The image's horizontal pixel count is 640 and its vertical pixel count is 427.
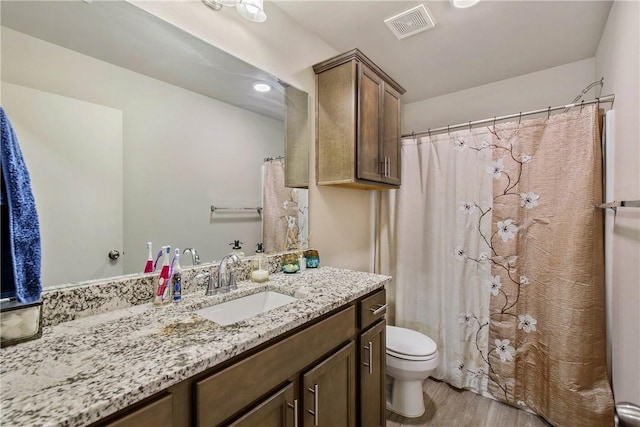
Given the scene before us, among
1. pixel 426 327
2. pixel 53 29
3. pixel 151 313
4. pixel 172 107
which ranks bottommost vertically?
pixel 426 327

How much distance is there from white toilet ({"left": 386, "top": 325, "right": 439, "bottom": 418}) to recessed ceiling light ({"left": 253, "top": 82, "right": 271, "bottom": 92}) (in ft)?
5.80

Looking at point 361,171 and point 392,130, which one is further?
point 392,130

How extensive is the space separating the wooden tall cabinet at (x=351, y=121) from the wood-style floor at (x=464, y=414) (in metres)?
1.54

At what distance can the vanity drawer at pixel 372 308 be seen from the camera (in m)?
1.32

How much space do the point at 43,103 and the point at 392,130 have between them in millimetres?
1874

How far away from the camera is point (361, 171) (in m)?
1.73

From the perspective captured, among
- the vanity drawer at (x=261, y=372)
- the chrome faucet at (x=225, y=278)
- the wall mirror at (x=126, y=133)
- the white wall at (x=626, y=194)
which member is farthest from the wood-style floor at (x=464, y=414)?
the wall mirror at (x=126, y=133)

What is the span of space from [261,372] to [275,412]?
164 millimetres

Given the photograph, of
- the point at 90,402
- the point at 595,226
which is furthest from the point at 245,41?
the point at 595,226

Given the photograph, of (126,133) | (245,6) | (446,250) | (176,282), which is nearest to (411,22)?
(245,6)

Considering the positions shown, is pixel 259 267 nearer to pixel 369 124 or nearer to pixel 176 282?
pixel 176 282

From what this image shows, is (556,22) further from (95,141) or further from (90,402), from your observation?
(90,402)

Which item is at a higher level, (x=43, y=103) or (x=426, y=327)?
(x=43, y=103)

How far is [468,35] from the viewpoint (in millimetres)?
Answer: 1835
